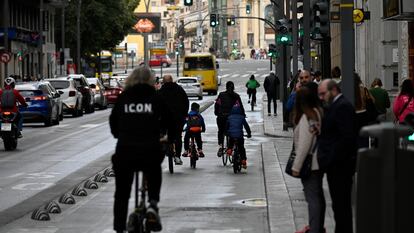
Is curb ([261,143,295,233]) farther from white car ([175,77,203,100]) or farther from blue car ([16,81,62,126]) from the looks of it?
white car ([175,77,203,100])

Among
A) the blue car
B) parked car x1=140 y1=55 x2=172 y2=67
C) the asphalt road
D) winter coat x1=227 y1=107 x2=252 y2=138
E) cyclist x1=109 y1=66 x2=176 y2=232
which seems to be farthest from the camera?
parked car x1=140 y1=55 x2=172 y2=67

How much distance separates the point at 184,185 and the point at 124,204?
29.6 ft

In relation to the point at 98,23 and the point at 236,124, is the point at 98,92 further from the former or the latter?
the point at 236,124

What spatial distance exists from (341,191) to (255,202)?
574cm

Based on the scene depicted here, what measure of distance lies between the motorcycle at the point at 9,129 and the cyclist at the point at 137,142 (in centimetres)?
1799

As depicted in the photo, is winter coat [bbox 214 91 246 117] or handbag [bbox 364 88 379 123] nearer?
handbag [bbox 364 88 379 123]

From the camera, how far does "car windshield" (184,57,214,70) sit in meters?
88.1

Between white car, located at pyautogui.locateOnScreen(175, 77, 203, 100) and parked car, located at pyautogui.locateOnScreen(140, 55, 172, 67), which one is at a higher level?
parked car, located at pyautogui.locateOnScreen(140, 55, 172, 67)

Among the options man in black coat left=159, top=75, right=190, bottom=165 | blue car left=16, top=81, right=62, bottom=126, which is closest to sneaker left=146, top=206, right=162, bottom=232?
man in black coat left=159, top=75, right=190, bottom=165

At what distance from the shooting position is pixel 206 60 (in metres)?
88.4

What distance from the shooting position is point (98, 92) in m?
60.2

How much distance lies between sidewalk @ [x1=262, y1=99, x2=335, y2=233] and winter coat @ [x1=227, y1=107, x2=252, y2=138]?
862mm

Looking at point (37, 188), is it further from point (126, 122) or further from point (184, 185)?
point (126, 122)

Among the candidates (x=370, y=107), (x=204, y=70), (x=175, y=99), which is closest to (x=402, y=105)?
(x=370, y=107)
